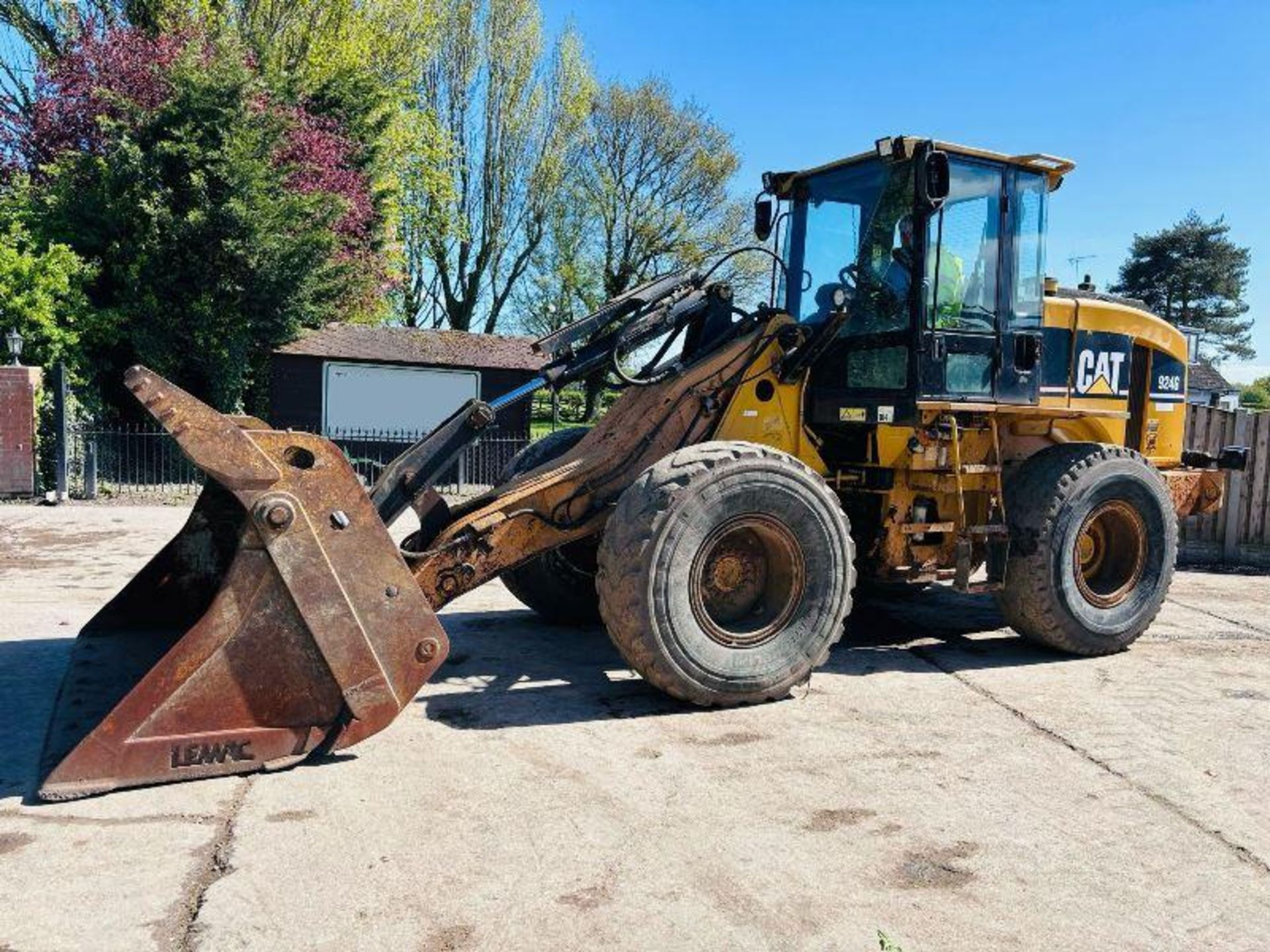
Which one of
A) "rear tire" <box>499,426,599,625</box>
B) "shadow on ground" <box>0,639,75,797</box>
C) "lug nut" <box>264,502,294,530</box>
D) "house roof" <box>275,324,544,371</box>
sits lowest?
"shadow on ground" <box>0,639,75,797</box>

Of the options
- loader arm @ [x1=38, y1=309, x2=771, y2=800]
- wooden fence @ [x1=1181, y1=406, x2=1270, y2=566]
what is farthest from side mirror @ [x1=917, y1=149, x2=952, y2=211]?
wooden fence @ [x1=1181, y1=406, x2=1270, y2=566]

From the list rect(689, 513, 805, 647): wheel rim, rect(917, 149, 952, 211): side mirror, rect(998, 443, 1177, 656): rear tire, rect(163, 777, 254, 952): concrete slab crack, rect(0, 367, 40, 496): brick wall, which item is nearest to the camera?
rect(163, 777, 254, 952): concrete slab crack

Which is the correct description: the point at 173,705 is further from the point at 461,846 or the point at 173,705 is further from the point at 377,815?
the point at 461,846

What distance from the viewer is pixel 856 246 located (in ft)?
20.2

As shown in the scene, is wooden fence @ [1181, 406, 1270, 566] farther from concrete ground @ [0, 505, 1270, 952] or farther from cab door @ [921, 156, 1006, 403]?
cab door @ [921, 156, 1006, 403]

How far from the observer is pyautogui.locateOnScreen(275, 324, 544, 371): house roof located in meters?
23.1

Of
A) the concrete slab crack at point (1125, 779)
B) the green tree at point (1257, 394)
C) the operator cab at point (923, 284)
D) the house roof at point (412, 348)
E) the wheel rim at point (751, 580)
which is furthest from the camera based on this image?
the green tree at point (1257, 394)

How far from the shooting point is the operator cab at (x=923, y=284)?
225 inches

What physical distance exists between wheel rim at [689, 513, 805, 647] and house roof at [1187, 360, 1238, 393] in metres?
37.1

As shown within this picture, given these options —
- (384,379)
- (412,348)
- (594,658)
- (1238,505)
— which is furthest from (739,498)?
(412,348)

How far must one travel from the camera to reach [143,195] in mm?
17344

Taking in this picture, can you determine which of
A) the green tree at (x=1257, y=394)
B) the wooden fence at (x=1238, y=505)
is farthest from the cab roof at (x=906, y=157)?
the green tree at (x=1257, y=394)

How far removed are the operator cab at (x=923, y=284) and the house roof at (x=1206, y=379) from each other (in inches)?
1390

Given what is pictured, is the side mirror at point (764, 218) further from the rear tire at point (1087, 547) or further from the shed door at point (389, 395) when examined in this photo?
the shed door at point (389, 395)
